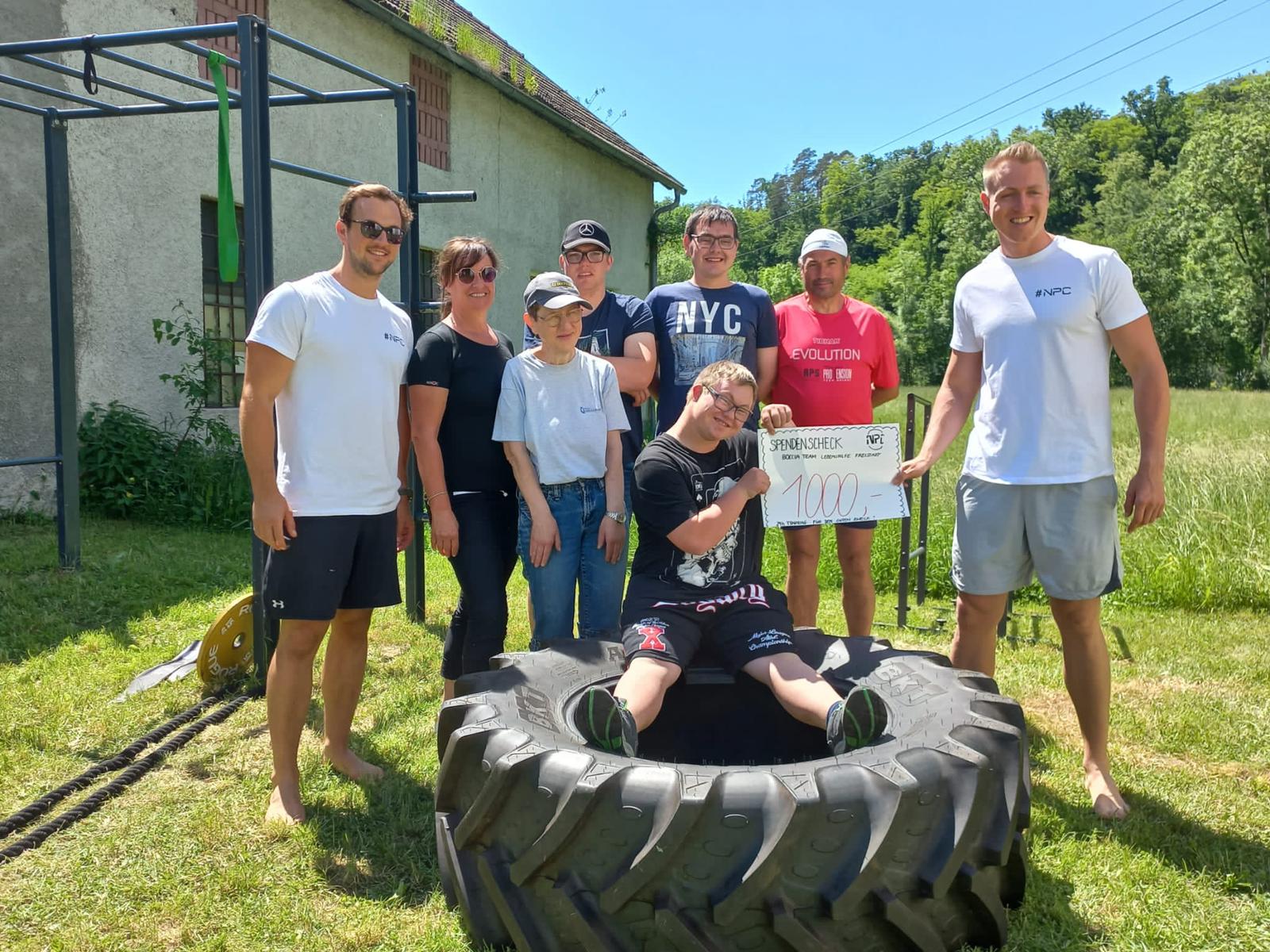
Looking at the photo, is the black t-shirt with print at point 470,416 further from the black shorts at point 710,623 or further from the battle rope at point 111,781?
the battle rope at point 111,781

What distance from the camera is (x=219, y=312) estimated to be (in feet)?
32.1

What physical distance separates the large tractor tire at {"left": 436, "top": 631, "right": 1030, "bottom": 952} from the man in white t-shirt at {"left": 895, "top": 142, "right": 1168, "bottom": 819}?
0.83 m

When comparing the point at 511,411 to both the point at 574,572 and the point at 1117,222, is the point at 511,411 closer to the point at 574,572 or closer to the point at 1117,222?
the point at 574,572

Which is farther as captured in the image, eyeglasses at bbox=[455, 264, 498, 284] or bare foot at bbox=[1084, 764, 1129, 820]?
eyeglasses at bbox=[455, 264, 498, 284]

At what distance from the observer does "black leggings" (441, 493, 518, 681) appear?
3439 millimetres

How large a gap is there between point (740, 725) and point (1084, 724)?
116 cm

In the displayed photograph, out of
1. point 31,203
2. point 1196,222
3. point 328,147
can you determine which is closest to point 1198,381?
point 1196,222

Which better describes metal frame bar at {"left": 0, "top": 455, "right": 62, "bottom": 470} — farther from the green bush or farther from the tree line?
the tree line

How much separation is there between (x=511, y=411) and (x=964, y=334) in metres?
1.59

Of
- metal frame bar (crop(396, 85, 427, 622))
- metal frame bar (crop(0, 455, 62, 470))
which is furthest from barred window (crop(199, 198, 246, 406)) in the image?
metal frame bar (crop(396, 85, 427, 622))

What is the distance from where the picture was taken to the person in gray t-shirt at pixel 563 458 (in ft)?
10.9

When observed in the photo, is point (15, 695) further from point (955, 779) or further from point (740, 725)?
point (955, 779)

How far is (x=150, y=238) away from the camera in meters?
8.85

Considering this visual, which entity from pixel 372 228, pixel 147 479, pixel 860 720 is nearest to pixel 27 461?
pixel 147 479
